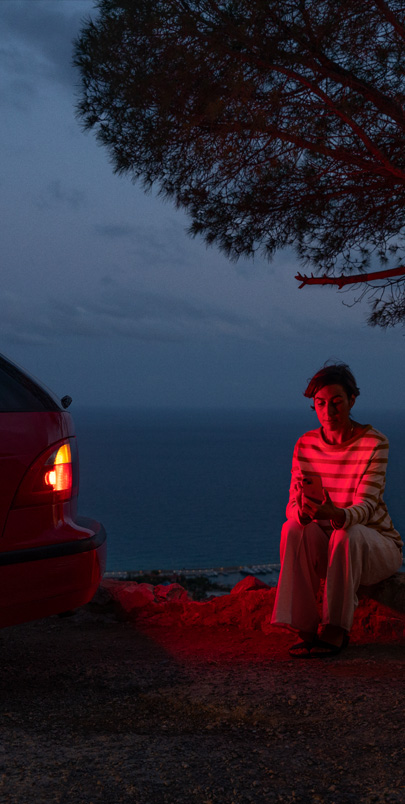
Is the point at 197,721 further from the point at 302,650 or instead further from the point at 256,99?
the point at 256,99

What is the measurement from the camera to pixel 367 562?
352 centimetres

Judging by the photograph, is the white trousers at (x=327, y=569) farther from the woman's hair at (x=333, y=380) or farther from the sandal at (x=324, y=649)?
the woman's hair at (x=333, y=380)

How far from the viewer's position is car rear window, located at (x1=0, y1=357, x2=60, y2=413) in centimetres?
254

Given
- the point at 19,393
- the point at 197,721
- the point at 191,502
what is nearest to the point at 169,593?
the point at 197,721

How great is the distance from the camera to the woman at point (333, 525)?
11.2ft

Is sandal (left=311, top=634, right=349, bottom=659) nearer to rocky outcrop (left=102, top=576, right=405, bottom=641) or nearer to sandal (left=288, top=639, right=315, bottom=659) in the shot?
sandal (left=288, top=639, right=315, bottom=659)

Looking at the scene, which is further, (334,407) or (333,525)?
(334,407)

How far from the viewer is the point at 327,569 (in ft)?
11.3

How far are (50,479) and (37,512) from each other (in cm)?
12

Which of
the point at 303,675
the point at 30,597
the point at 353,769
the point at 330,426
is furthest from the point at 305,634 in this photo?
the point at 30,597

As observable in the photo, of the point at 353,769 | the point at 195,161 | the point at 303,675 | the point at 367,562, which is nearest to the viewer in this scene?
→ the point at 353,769

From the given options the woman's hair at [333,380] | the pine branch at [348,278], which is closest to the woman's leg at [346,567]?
the woman's hair at [333,380]

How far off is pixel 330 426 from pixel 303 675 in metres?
1.23

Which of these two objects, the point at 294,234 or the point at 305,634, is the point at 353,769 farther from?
the point at 294,234
